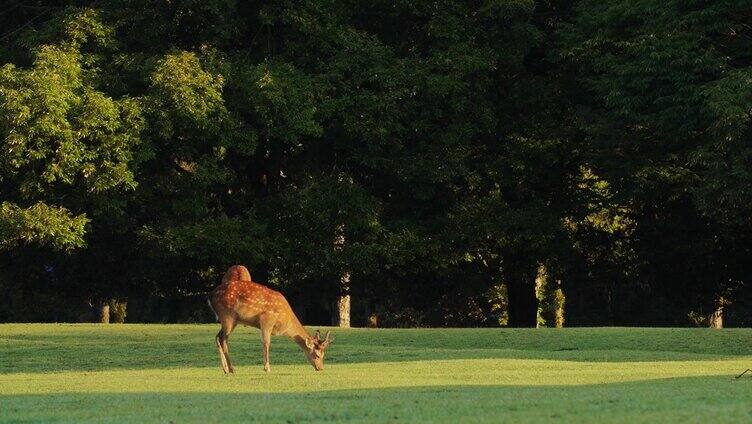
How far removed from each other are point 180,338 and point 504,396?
64.3 ft

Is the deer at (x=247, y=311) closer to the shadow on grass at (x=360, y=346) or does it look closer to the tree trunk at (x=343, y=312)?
→ the shadow on grass at (x=360, y=346)

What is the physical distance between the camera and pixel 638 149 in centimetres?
4341

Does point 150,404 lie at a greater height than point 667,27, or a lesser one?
lesser

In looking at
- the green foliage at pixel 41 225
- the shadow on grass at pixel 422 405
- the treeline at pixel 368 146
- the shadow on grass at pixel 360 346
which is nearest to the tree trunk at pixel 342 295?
the treeline at pixel 368 146

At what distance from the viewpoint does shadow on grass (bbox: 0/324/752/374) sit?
23.6 meters

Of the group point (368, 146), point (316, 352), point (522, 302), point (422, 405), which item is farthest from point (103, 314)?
point (422, 405)

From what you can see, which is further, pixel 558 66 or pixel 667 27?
pixel 558 66

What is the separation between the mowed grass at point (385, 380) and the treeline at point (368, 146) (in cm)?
941

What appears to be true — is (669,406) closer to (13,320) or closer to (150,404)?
(150,404)

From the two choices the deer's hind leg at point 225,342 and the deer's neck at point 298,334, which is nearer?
the deer's hind leg at point 225,342

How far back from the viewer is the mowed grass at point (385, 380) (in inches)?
407

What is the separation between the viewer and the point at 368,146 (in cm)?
4447

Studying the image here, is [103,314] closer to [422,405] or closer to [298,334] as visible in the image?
[298,334]

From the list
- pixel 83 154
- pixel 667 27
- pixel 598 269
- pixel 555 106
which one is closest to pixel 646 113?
pixel 667 27
